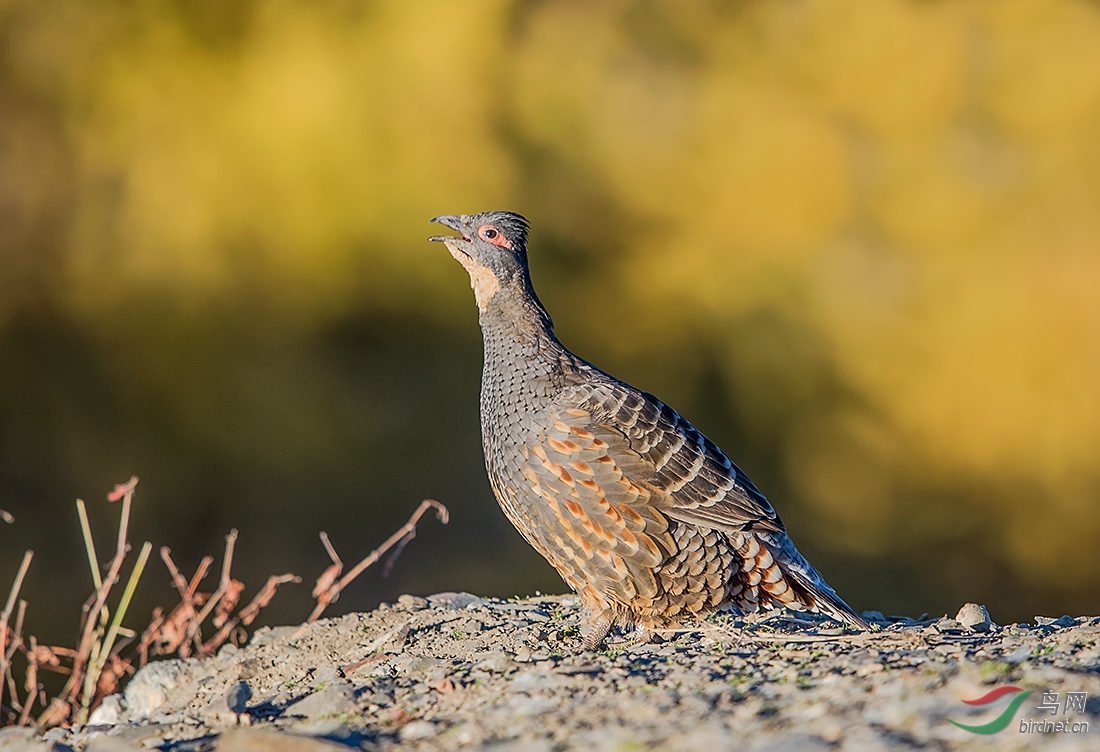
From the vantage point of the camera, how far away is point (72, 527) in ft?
25.5

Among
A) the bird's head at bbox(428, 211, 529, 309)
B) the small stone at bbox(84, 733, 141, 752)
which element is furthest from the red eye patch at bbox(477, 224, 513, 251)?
the small stone at bbox(84, 733, 141, 752)

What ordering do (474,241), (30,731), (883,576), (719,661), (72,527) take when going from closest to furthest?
(719,661), (30,731), (474,241), (72,527), (883,576)

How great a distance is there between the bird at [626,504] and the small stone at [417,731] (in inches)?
51.4

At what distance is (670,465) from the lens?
4992 millimetres

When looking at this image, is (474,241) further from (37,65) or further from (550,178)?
(37,65)

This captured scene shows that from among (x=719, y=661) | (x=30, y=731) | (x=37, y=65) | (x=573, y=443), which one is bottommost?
(x=30, y=731)

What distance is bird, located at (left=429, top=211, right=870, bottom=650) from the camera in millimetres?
4828

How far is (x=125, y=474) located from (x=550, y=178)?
→ 3836 millimetres

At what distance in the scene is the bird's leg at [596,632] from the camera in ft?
15.3

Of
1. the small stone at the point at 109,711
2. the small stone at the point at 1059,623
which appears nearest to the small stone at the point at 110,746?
the small stone at the point at 109,711

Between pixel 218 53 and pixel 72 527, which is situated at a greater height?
pixel 218 53

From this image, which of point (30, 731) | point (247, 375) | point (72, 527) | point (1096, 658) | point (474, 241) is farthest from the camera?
point (247, 375)

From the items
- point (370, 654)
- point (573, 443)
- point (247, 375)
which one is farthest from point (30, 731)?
point (247, 375)

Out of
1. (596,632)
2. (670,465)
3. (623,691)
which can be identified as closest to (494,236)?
(670,465)
